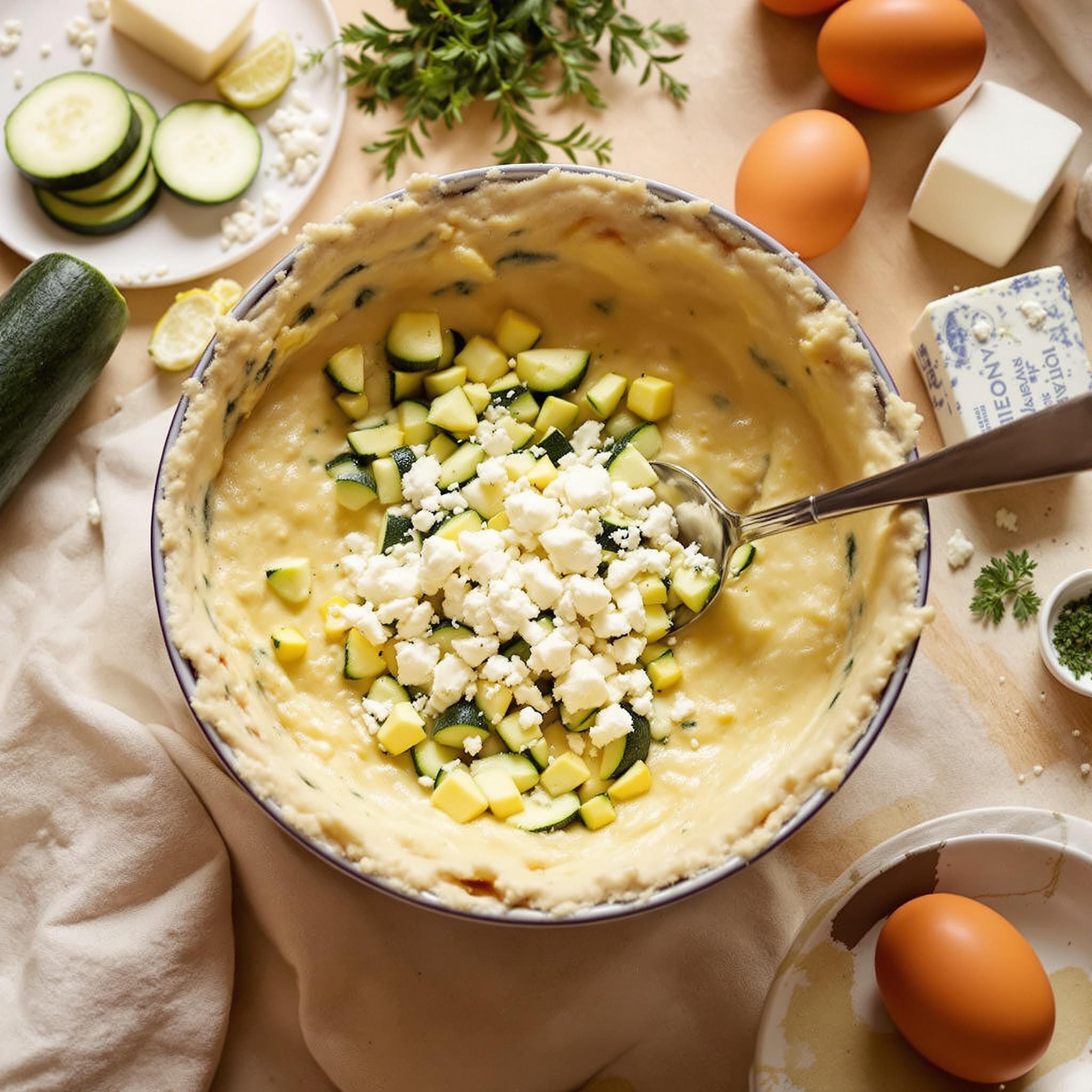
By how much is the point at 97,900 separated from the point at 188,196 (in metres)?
1.43

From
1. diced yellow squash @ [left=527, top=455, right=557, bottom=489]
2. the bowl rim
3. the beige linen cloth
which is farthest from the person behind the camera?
the beige linen cloth

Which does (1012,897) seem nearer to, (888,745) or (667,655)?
(888,745)

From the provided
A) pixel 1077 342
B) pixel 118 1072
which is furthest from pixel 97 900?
pixel 1077 342

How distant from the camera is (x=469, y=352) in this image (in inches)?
84.0

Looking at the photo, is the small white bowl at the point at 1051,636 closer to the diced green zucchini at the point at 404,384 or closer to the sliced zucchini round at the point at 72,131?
the diced green zucchini at the point at 404,384

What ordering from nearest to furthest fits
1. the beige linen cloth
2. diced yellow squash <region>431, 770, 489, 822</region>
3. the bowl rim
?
the bowl rim → diced yellow squash <region>431, 770, 489, 822</region> → the beige linen cloth

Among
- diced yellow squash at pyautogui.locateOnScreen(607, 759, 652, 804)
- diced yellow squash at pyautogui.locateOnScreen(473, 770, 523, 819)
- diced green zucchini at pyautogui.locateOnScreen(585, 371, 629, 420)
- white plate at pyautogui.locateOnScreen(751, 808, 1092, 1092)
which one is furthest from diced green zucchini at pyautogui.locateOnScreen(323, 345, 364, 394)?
white plate at pyautogui.locateOnScreen(751, 808, 1092, 1092)

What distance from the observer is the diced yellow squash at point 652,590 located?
2006 mm

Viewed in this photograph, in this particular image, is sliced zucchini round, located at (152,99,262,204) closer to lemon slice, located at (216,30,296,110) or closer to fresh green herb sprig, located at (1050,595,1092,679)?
lemon slice, located at (216,30,296,110)

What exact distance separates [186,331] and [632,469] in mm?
994

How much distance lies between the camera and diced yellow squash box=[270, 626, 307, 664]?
6.46 feet

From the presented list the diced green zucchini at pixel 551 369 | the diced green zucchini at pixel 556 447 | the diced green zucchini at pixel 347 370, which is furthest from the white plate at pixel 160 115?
the diced green zucchini at pixel 556 447

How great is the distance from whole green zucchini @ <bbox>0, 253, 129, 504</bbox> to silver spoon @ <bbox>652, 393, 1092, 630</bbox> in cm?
124

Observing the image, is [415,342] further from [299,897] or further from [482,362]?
[299,897]
